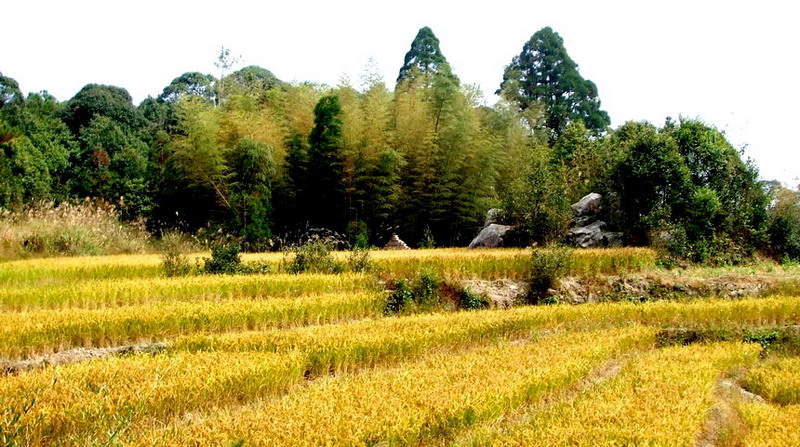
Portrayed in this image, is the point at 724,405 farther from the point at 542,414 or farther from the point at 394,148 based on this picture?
the point at 394,148

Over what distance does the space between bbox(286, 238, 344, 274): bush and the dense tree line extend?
21.0ft

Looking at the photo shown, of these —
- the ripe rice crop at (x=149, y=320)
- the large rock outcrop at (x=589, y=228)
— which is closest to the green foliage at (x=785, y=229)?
the large rock outcrop at (x=589, y=228)

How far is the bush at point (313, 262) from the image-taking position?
11859 millimetres

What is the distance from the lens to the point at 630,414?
14.3 ft

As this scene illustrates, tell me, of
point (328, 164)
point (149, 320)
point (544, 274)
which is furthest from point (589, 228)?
point (149, 320)

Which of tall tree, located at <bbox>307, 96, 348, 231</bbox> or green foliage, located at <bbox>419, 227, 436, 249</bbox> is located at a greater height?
tall tree, located at <bbox>307, 96, 348, 231</bbox>

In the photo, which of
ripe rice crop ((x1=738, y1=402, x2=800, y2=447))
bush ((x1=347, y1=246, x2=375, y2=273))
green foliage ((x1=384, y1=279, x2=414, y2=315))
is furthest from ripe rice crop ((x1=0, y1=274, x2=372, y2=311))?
ripe rice crop ((x1=738, y1=402, x2=800, y2=447))

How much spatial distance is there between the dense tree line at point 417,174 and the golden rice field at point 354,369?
A: 20.6 ft

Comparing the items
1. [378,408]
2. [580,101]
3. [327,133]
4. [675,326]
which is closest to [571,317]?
[675,326]

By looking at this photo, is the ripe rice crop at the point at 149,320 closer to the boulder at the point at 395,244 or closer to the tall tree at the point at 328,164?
the boulder at the point at 395,244

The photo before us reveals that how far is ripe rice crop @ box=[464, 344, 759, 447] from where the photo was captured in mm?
3875

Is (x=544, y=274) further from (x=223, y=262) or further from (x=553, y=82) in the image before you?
(x=553, y=82)

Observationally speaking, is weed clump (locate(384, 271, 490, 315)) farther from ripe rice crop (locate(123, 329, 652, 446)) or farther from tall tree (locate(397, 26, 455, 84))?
tall tree (locate(397, 26, 455, 84))

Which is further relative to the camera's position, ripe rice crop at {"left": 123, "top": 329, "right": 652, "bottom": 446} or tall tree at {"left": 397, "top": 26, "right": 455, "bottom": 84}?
tall tree at {"left": 397, "top": 26, "right": 455, "bottom": 84}
